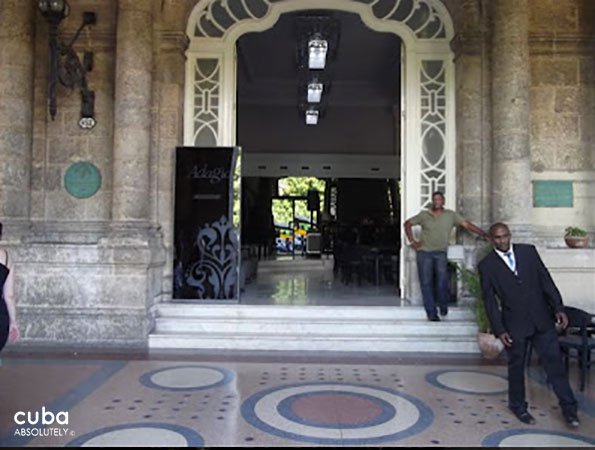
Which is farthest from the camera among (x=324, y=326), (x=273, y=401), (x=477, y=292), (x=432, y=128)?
(x=432, y=128)

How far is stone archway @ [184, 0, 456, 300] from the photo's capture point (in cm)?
729

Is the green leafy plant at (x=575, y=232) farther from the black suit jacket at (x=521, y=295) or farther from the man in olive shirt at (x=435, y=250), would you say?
the black suit jacket at (x=521, y=295)

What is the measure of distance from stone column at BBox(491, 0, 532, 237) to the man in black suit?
262 cm

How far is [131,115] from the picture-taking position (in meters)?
→ 6.32

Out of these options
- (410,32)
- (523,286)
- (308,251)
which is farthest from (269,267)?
(523,286)

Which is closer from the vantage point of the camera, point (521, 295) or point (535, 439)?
point (535, 439)

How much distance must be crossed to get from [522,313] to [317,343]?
2618 millimetres

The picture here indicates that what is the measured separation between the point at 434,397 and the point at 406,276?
9.90ft

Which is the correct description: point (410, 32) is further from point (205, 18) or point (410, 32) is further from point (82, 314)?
point (82, 314)

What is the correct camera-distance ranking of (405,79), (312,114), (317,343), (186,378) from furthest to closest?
(312,114), (405,79), (317,343), (186,378)

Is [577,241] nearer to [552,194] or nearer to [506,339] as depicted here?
[552,194]

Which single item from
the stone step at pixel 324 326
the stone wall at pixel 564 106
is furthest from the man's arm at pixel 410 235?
the stone wall at pixel 564 106

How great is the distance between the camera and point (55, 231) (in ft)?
22.2


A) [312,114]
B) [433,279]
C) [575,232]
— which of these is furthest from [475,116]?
[312,114]
